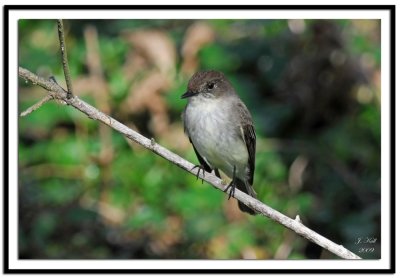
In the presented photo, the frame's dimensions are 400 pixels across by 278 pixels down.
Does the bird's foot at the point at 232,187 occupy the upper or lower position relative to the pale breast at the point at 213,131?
lower

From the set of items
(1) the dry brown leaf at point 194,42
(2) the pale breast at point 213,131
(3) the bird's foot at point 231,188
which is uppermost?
(1) the dry brown leaf at point 194,42

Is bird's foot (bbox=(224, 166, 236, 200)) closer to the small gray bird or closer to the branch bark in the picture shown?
the small gray bird

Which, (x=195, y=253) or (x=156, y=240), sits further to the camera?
(x=156, y=240)

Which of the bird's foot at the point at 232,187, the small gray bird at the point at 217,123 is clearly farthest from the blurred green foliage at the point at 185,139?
the small gray bird at the point at 217,123

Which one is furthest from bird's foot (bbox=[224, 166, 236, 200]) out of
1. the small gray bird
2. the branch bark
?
the branch bark

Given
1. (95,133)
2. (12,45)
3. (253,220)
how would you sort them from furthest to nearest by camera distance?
1. (95,133)
2. (253,220)
3. (12,45)
